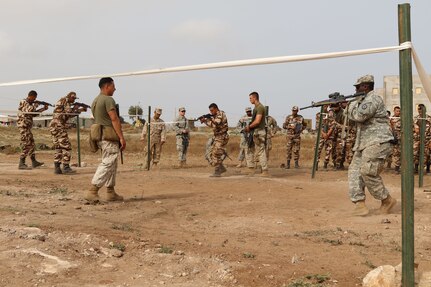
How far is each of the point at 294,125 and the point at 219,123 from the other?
347cm

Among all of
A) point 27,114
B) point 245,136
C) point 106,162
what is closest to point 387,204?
point 106,162

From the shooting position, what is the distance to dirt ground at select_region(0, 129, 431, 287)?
4172 mm

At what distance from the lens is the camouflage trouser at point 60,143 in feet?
40.6

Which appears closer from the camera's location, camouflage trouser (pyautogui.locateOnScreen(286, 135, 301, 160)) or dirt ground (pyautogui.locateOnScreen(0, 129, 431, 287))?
dirt ground (pyautogui.locateOnScreen(0, 129, 431, 287))

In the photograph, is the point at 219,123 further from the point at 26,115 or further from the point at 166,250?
the point at 166,250

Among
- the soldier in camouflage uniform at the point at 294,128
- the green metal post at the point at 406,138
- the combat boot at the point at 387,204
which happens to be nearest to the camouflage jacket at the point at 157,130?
the soldier in camouflage uniform at the point at 294,128

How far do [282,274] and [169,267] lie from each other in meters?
0.93

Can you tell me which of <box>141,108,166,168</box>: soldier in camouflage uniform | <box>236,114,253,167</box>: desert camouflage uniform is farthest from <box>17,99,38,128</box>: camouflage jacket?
<box>236,114,253,167</box>: desert camouflage uniform

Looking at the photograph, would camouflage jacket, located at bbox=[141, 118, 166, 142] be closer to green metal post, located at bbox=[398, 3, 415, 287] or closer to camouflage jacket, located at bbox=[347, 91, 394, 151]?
camouflage jacket, located at bbox=[347, 91, 394, 151]

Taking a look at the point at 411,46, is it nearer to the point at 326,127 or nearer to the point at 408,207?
the point at 408,207

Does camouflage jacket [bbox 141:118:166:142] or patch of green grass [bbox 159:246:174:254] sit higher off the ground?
camouflage jacket [bbox 141:118:166:142]

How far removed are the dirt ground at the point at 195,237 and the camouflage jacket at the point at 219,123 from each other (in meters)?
2.79

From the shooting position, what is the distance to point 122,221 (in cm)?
647

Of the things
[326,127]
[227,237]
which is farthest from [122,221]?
[326,127]
